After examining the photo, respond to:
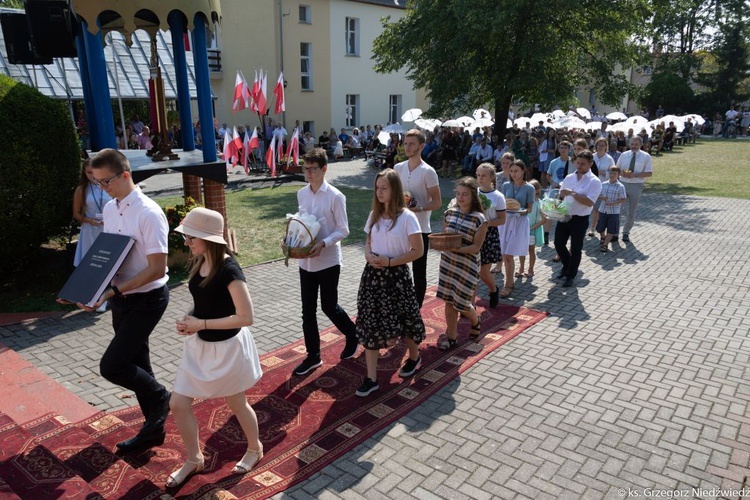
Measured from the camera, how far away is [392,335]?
4980 mm

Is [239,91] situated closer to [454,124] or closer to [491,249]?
[454,124]

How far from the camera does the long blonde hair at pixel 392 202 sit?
15.9ft

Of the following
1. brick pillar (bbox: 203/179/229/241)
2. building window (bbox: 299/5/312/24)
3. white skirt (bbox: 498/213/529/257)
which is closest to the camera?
white skirt (bbox: 498/213/529/257)

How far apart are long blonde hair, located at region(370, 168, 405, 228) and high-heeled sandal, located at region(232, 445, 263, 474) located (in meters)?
2.20

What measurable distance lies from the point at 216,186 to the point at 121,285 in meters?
5.85

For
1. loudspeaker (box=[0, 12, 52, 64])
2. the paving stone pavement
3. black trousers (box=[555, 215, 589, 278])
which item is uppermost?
loudspeaker (box=[0, 12, 52, 64])

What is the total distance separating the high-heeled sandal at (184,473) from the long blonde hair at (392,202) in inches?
97.6

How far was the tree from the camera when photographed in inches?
674

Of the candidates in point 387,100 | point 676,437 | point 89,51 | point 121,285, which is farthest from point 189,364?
point 387,100

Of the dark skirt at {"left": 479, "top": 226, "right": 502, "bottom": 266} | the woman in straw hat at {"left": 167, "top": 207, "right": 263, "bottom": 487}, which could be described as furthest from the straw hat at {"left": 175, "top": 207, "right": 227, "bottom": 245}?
the dark skirt at {"left": 479, "top": 226, "right": 502, "bottom": 266}

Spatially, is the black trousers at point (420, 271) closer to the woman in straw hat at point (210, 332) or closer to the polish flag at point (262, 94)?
the woman in straw hat at point (210, 332)

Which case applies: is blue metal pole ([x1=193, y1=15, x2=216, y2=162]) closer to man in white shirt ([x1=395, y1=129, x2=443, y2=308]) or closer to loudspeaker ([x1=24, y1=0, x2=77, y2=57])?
loudspeaker ([x1=24, y1=0, x2=77, y2=57])

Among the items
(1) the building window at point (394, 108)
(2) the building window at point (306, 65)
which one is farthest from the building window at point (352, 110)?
(2) the building window at point (306, 65)

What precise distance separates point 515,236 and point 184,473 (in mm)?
5570
